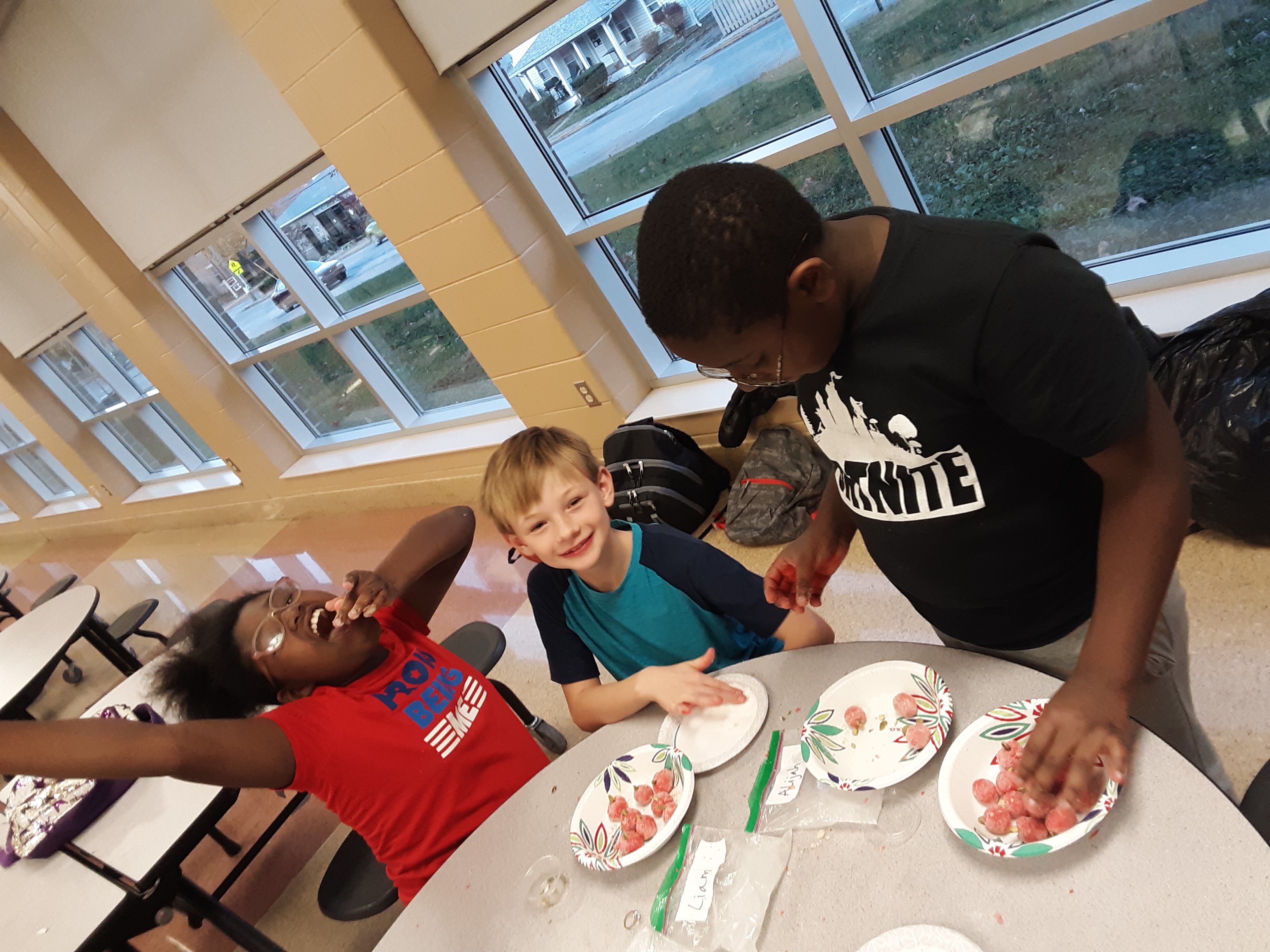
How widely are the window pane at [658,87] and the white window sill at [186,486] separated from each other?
148 inches

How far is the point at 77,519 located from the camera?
22.2 feet

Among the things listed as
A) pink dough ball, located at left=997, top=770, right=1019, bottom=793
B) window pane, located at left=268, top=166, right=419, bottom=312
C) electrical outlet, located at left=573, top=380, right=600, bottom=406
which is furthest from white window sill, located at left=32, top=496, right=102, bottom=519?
pink dough ball, located at left=997, top=770, right=1019, bottom=793

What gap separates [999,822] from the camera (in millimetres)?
709

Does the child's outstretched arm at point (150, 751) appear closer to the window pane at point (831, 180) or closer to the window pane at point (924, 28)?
the window pane at point (831, 180)

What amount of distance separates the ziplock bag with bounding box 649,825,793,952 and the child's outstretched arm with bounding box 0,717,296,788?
700 millimetres

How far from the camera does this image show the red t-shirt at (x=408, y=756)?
1.25m

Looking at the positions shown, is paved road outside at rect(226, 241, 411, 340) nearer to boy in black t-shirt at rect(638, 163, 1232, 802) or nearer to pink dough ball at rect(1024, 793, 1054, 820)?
boy in black t-shirt at rect(638, 163, 1232, 802)

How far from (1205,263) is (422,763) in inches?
92.4

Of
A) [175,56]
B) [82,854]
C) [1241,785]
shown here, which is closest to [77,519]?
[175,56]

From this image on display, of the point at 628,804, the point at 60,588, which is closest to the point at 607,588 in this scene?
the point at 628,804

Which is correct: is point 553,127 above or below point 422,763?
above

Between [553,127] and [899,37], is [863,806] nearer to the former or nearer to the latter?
[899,37]

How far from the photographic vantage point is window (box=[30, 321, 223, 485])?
528 cm

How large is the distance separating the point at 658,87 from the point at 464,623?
222 centimetres
